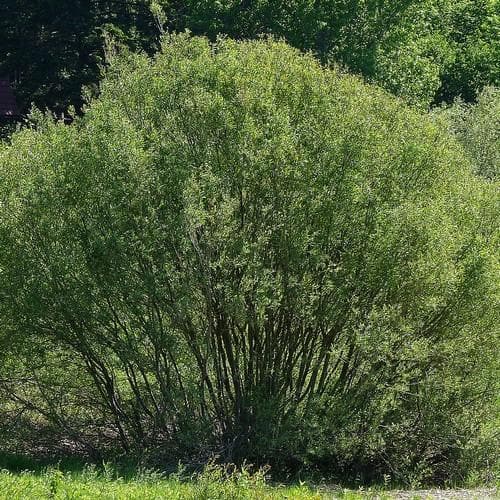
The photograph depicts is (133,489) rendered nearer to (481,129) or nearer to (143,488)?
(143,488)

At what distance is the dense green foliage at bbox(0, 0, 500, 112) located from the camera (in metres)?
28.6

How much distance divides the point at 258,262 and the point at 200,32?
1968 centimetres

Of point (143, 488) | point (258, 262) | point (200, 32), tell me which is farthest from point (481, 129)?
point (143, 488)

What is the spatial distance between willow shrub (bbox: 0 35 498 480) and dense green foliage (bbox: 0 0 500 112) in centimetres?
1643

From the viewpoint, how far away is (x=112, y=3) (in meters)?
30.6

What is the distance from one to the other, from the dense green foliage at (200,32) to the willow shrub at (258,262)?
16.4 metres

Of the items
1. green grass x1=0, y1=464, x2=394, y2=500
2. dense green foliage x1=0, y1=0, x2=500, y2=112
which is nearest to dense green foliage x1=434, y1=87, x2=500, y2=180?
dense green foliage x1=0, y1=0, x2=500, y2=112

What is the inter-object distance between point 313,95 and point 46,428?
6.30 m

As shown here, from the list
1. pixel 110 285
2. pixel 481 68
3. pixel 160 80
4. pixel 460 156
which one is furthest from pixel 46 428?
pixel 481 68

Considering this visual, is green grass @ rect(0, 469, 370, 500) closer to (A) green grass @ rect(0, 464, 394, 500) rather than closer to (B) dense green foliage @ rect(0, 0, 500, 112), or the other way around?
(A) green grass @ rect(0, 464, 394, 500)

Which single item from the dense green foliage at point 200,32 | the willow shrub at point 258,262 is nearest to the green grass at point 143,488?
the willow shrub at point 258,262

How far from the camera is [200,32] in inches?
1150

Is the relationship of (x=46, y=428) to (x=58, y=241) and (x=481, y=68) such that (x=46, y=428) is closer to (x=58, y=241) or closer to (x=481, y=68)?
(x=58, y=241)

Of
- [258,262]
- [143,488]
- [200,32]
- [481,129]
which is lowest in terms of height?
[143,488]
